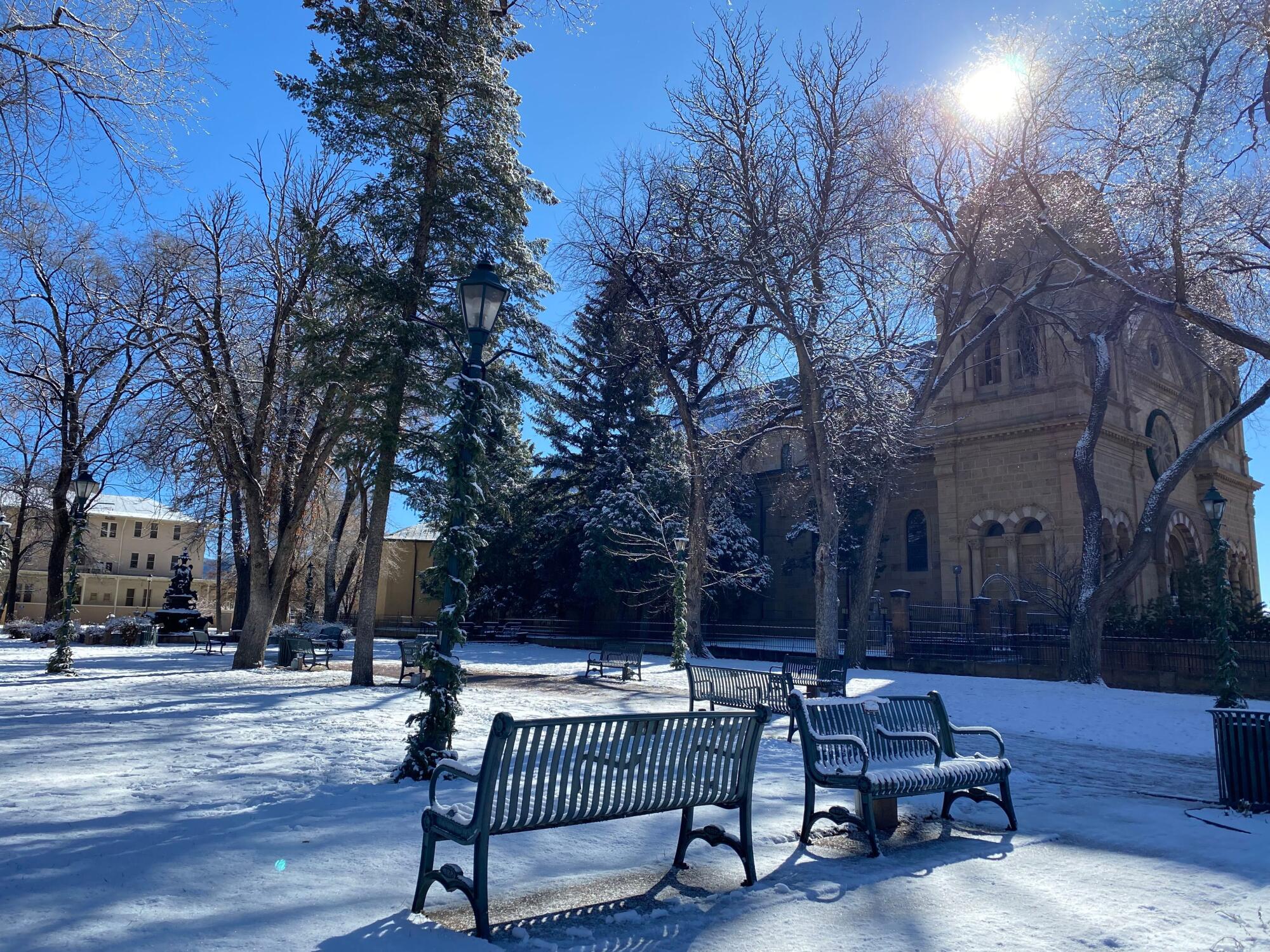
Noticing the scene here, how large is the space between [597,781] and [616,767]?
0.14m

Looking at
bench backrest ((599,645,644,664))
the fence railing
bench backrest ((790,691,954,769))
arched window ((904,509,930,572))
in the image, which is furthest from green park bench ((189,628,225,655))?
arched window ((904,509,930,572))

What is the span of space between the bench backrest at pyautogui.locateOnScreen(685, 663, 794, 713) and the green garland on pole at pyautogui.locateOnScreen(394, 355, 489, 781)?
14.9 feet

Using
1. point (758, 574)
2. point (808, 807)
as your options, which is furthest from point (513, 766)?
point (758, 574)

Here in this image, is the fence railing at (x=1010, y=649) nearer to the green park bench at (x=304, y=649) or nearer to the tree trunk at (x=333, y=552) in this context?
the green park bench at (x=304, y=649)

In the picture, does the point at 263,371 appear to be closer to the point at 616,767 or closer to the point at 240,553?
the point at 240,553

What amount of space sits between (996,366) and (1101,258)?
972cm

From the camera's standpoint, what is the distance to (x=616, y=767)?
5008mm

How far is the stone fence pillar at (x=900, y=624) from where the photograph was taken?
24.1 m

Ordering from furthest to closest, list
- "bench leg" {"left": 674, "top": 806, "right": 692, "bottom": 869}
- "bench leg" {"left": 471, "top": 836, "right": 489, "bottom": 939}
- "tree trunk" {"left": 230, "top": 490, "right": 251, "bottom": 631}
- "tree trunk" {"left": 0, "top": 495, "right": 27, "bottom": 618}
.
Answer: "tree trunk" {"left": 0, "top": 495, "right": 27, "bottom": 618}
"tree trunk" {"left": 230, "top": 490, "right": 251, "bottom": 631}
"bench leg" {"left": 674, "top": 806, "right": 692, "bottom": 869}
"bench leg" {"left": 471, "top": 836, "right": 489, "bottom": 939}

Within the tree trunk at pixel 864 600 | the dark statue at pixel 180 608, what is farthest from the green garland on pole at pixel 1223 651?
the dark statue at pixel 180 608

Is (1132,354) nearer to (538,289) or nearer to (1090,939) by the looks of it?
(538,289)

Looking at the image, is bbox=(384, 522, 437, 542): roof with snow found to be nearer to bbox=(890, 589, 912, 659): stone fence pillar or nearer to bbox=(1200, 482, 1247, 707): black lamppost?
bbox=(890, 589, 912, 659): stone fence pillar

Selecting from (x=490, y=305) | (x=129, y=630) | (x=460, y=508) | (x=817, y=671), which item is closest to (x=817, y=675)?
(x=817, y=671)

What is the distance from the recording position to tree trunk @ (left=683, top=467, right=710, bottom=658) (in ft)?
90.0
